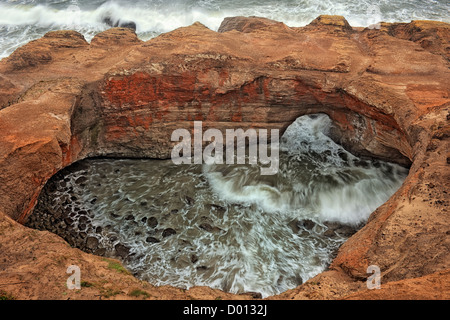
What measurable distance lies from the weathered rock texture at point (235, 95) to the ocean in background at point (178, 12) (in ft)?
35.0

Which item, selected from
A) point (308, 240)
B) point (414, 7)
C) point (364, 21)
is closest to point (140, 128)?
point (308, 240)

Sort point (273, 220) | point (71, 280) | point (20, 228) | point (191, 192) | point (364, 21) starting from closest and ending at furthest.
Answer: point (71, 280), point (20, 228), point (273, 220), point (191, 192), point (364, 21)

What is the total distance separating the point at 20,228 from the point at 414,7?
79.2ft

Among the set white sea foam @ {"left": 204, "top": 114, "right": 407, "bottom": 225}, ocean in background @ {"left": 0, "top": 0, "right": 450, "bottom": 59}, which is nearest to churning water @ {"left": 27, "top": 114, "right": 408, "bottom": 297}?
white sea foam @ {"left": 204, "top": 114, "right": 407, "bottom": 225}

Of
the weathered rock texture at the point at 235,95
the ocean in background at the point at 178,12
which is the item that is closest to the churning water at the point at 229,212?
the weathered rock texture at the point at 235,95

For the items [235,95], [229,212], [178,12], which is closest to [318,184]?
[229,212]

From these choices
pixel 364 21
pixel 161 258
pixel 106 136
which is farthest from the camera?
pixel 364 21

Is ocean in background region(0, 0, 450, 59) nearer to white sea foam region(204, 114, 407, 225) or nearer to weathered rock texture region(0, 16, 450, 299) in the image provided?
weathered rock texture region(0, 16, 450, 299)

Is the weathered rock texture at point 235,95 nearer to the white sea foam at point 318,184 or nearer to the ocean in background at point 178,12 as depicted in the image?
the white sea foam at point 318,184

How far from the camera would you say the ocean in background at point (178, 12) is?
1831 centimetres

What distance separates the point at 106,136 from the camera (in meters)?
7.60

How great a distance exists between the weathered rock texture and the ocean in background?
10.7 metres

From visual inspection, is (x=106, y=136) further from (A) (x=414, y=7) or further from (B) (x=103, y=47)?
(A) (x=414, y=7)

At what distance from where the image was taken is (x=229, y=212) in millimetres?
6641
